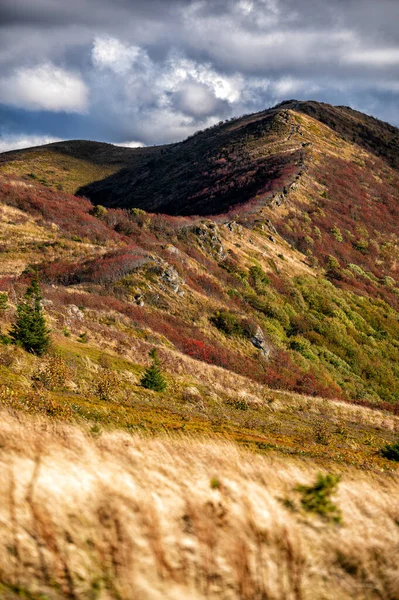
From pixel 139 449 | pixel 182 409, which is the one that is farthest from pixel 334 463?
pixel 182 409

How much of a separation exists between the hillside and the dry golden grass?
3 centimetres

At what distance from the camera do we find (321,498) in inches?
304

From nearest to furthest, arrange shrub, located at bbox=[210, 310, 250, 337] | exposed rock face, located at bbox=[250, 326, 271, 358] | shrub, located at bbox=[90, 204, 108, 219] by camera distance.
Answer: exposed rock face, located at bbox=[250, 326, 271, 358] < shrub, located at bbox=[210, 310, 250, 337] < shrub, located at bbox=[90, 204, 108, 219]

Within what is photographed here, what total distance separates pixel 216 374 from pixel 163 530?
2128 centimetres

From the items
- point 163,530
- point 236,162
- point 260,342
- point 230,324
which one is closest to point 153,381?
point 230,324

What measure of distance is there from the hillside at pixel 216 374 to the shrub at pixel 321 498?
0.40 feet

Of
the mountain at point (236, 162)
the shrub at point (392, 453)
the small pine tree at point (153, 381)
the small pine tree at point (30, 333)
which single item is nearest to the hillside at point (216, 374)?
the small pine tree at point (153, 381)

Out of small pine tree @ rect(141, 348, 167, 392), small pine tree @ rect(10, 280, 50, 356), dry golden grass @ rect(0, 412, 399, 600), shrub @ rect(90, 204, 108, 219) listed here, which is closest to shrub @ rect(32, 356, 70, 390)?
small pine tree @ rect(10, 280, 50, 356)

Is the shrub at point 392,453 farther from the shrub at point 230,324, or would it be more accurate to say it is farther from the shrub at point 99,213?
the shrub at point 99,213

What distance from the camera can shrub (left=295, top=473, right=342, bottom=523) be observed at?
7523 mm

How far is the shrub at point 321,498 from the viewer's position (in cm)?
752

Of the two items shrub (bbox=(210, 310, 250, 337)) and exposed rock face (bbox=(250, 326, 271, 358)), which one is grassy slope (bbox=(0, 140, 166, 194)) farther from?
exposed rock face (bbox=(250, 326, 271, 358))

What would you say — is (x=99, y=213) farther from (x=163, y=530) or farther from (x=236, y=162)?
(x=163, y=530)

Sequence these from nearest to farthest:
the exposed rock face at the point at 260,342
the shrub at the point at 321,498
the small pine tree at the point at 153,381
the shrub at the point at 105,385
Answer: the shrub at the point at 321,498 < the shrub at the point at 105,385 < the small pine tree at the point at 153,381 < the exposed rock face at the point at 260,342
